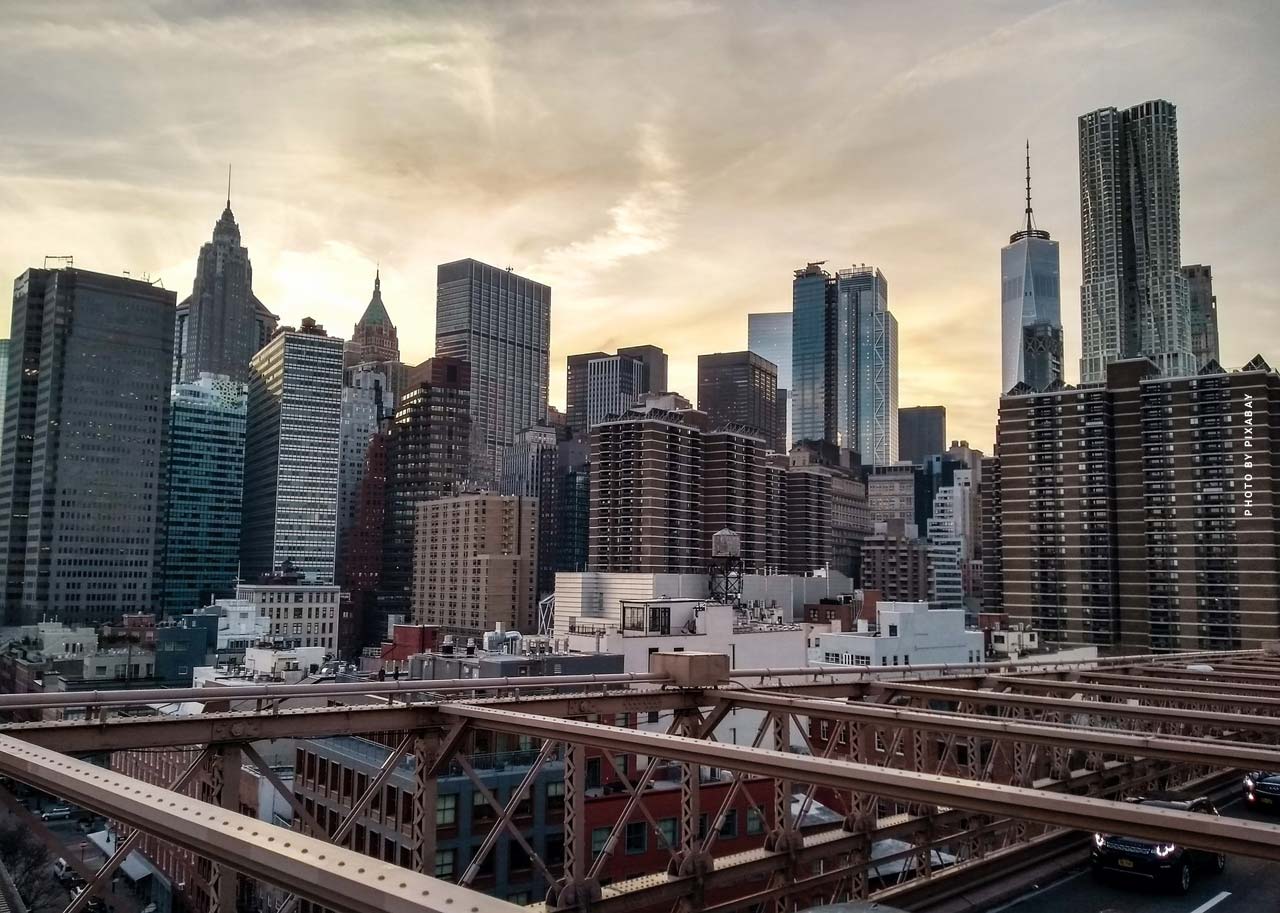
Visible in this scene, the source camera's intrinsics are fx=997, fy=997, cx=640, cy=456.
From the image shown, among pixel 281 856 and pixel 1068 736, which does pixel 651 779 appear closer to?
pixel 1068 736

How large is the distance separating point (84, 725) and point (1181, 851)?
47.5 ft

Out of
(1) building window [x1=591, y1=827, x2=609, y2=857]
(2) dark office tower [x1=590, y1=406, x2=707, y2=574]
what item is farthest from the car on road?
(2) dark office tower [x1=590, y1=406, x2=707, y2=574]

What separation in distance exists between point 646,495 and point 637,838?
117m

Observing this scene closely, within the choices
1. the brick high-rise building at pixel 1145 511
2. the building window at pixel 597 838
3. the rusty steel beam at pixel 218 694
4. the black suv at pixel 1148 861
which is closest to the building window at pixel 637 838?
the building window at pixel 597 838

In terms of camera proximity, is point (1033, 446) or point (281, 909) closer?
point (281, 909)

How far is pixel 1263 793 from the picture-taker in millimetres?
19766

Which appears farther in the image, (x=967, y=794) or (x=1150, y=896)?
(x=1150, y=896)

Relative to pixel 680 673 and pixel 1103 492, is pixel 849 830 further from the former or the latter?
pixel 1103 492

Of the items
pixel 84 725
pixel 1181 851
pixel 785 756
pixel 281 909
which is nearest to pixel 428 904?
pixel 785 756

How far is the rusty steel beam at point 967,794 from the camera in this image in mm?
6332

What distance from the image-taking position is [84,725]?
452 inches

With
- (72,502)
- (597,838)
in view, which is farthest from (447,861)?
(72,502)

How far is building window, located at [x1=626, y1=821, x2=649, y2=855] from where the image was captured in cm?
4259

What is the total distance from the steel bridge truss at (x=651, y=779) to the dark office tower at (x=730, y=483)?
150m
